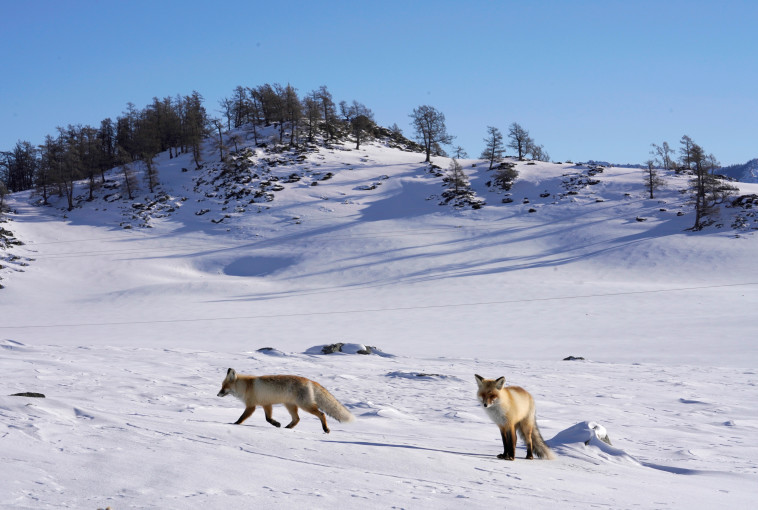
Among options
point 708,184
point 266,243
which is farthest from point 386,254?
point 708,184

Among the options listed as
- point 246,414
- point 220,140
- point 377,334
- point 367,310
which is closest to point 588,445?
point 246,414

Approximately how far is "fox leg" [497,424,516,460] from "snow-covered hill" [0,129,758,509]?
559 millimetres

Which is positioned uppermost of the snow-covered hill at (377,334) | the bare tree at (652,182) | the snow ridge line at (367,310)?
the bare tree at (652,182)

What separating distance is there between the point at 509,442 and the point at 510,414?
0.33 metres

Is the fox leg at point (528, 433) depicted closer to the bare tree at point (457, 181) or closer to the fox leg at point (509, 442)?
the fox leg at point (509, 442)

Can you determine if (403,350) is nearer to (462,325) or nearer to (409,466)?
(462,325)

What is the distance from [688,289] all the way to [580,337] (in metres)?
15.5

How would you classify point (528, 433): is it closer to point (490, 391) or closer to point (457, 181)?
point (490, 391)

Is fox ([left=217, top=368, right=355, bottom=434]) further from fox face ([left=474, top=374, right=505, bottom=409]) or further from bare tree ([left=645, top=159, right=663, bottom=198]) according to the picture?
bare tree ([left=645, top=159, right=663, bottom=198])

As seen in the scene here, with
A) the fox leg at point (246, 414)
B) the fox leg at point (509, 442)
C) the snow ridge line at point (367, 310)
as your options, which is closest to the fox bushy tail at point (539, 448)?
the fox leg at point (509, 442)

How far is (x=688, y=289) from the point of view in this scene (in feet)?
117

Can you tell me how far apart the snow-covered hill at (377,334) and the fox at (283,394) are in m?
0.63

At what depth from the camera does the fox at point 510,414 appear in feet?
21.5

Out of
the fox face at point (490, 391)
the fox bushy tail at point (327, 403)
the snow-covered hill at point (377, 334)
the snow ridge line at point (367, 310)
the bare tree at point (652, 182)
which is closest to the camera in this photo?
the snow-covered hill at point (377, 334)
